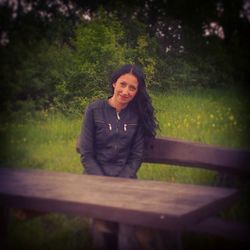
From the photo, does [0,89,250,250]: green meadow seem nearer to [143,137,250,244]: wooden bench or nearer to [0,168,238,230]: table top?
[143,137,250,244]: wooden bench

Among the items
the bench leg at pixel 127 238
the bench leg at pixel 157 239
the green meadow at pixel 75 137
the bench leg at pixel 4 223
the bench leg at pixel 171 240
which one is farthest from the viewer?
the green meadow at pixel 75 137

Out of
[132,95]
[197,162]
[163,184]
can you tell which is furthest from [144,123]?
[163,184]

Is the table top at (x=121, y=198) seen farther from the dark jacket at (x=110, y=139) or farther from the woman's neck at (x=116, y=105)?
Result: the woman's neck at (x=116, y=105)

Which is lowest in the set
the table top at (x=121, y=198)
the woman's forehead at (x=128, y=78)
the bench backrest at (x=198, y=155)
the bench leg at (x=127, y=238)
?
the bench leg at (x=127, y=238)

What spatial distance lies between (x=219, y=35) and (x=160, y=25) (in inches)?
16.9

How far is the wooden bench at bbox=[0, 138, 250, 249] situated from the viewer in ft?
5.22

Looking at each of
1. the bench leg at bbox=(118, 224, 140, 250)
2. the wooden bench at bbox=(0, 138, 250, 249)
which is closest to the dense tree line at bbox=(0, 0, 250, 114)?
the wooden bench at bbox=(0, 138, 250, 249)

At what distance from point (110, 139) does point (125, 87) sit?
0.37 meters

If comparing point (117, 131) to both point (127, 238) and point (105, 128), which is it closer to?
point (105, 128)

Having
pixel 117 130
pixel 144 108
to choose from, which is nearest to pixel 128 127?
pixel 117 130

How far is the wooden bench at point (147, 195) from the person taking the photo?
1591mm

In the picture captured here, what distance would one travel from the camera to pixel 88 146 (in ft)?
9.05

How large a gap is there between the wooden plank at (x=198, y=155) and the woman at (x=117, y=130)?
0.10 meters

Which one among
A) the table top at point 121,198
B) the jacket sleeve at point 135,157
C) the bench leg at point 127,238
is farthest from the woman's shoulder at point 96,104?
the bench leg at point 127,238
